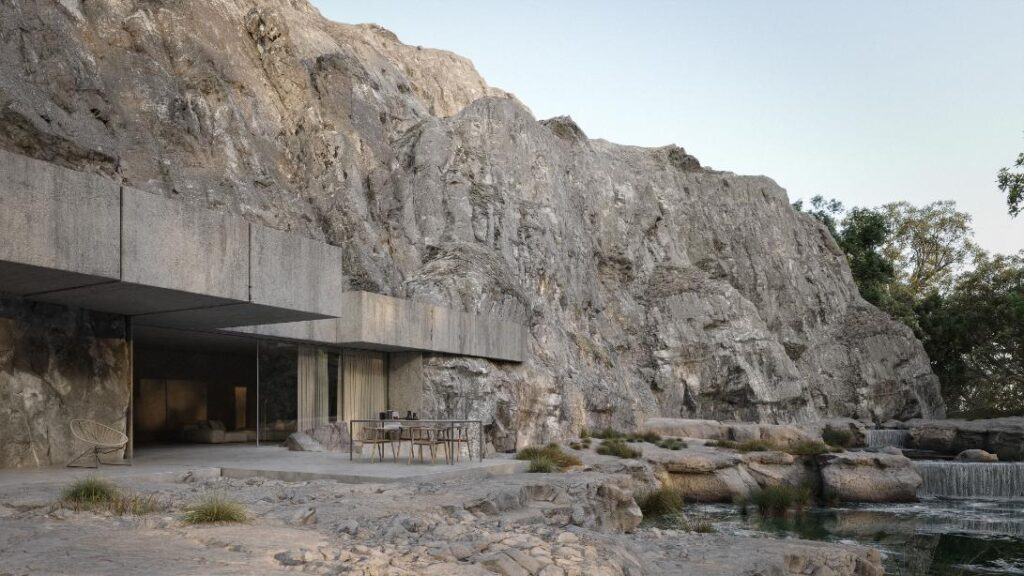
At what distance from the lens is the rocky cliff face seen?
22.0 meters

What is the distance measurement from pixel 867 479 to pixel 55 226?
19315 millimetres

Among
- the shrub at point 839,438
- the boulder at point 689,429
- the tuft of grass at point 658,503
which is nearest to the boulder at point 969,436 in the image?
the shrub at point 839,438

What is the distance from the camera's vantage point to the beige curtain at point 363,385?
18.4 meters

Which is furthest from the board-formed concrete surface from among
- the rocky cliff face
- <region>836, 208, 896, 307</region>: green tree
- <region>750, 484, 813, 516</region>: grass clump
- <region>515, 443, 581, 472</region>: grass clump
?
<region>836, 208, 896, 307</region>: green tree

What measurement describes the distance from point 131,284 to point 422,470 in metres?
5.11

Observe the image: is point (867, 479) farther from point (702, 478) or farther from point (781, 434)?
point (781, 434)

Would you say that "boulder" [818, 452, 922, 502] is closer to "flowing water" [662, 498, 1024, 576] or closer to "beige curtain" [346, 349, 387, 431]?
"flowing water" [662, 498, 1024, 576]

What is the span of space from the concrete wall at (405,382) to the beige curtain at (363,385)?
17cm

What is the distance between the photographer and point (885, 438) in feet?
102

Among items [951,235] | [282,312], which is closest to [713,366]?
[951,235]

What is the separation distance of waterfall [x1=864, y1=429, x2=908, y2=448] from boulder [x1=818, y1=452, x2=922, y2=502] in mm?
9148

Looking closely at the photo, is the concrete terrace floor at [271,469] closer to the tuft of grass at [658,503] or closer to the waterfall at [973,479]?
the tuft of grass at [658,503]

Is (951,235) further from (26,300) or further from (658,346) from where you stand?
(26,300)

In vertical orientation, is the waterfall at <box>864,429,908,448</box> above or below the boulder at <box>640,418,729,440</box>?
below
